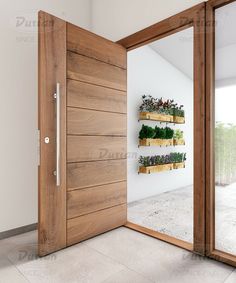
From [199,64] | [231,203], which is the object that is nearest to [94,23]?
[199,64]

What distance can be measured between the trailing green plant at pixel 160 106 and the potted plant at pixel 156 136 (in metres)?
0.32

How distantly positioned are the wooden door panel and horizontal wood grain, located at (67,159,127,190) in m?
0.10

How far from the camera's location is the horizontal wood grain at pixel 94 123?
218 centimetres

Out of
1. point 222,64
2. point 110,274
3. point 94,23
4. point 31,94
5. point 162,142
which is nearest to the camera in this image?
point 110,274

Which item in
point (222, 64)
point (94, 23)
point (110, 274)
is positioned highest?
point (94, 23)

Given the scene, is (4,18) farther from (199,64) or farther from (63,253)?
(63,253)

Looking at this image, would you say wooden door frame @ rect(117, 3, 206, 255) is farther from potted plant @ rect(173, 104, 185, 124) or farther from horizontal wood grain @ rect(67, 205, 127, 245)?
potted plant @ rect(173, 104, 185, 124)

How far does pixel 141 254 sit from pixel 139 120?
2273 millimetres

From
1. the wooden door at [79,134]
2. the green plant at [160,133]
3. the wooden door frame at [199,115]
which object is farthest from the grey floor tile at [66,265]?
the green plant at [160,133]

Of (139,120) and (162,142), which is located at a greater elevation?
(139,120)

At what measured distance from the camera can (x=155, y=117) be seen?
13.2 feet

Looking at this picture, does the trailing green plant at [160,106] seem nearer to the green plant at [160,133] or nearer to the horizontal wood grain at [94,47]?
the green plant at [160,133]

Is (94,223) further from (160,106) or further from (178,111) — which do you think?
(178,111)

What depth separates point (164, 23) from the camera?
2.26m
